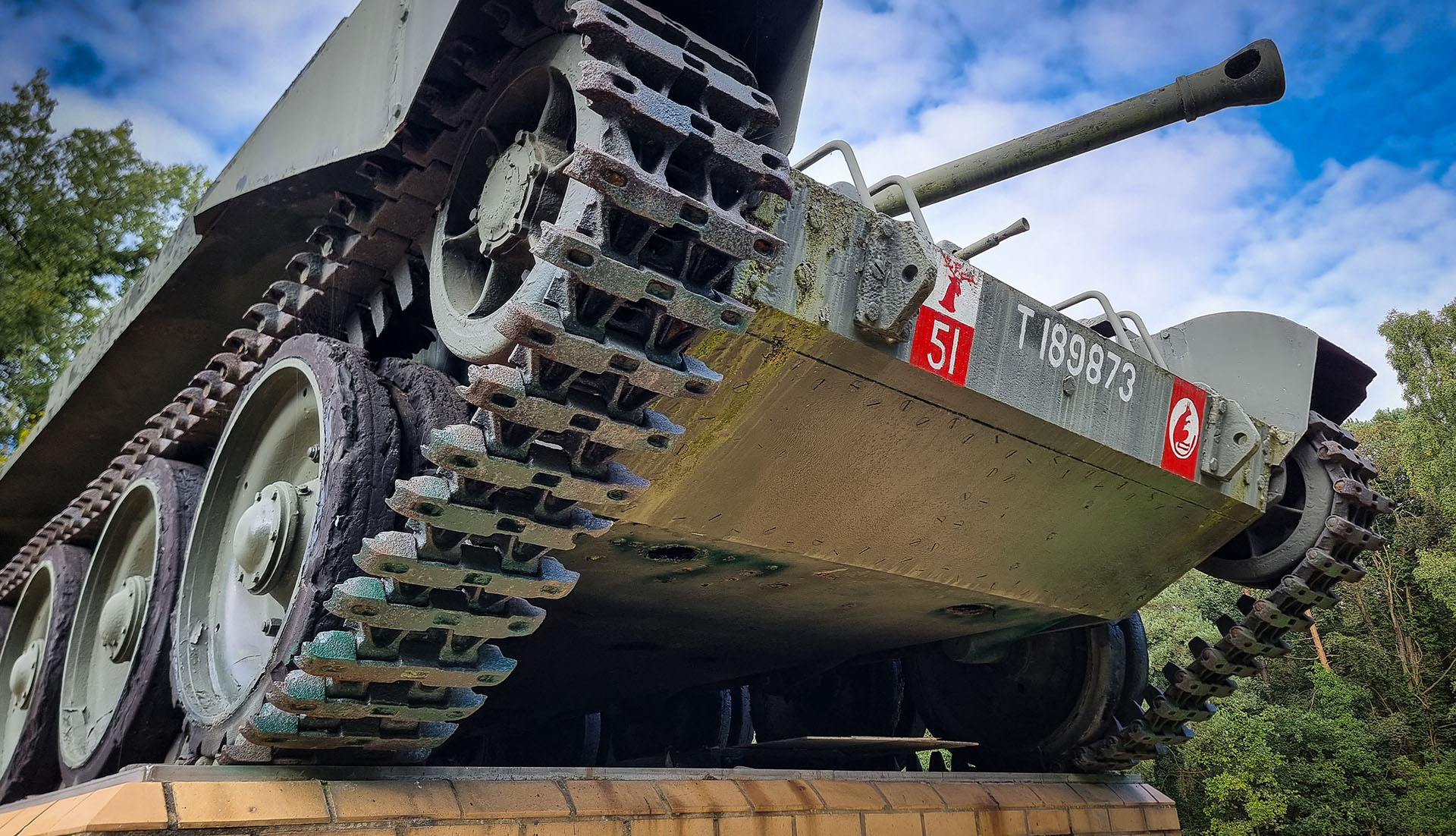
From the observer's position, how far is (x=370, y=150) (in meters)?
2.79

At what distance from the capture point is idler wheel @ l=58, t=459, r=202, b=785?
3.26 m

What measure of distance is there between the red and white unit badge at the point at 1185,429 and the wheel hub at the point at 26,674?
13.6 ft

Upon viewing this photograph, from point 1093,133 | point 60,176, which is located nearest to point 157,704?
point 1093,133

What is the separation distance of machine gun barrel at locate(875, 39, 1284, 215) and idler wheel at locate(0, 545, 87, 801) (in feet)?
11.8

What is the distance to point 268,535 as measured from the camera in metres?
2.96

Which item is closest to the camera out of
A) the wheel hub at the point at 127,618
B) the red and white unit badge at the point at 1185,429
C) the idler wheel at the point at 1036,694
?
the red and white unit badge at the point at 1185,429

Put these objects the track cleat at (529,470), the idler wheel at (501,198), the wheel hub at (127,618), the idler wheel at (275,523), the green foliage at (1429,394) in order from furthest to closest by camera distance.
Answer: the green foliage at (1429,394)
the wheel hub at (127,618)
the idler wheel at (275,523)
the idler wheel at (501,198)
the track cleat at (529,470)

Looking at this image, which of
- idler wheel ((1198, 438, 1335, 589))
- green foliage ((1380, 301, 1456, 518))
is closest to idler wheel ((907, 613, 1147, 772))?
idler wheel ((1198, 438, 1335, 589))

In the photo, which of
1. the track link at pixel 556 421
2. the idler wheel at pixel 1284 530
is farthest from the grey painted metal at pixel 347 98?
the idler wheel at pixel 1284 530

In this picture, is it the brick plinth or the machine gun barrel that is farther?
the machine gun barrel

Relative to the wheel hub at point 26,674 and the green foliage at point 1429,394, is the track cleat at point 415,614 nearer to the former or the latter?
the wheel hub at point 26,674

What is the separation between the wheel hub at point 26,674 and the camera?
434 centimetres

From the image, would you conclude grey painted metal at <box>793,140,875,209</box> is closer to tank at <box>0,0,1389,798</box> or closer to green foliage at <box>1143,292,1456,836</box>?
tank at <box>0,0,1389,798</box>

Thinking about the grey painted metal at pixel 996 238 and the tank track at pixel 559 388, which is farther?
the grey painted metal at pixel 996 238
